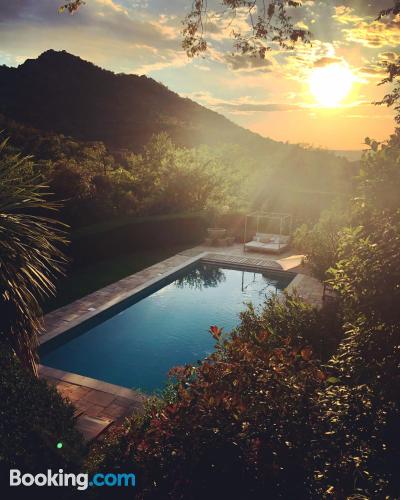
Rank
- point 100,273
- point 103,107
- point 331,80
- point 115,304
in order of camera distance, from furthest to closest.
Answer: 1. point 103,107
2. point 100,273
3. point 115,304
4. point 331,80

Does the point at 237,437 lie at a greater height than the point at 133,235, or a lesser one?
lesser

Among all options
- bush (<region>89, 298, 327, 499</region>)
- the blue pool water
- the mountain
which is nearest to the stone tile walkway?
the blue pool water

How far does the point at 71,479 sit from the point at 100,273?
36.9ft

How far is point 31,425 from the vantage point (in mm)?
4059

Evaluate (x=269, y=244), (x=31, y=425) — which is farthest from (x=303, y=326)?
(x=269, y=244)

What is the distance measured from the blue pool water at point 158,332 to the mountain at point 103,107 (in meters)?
43.9

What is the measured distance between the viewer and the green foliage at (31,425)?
378 centimetres

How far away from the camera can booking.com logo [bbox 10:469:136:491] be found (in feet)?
12.2

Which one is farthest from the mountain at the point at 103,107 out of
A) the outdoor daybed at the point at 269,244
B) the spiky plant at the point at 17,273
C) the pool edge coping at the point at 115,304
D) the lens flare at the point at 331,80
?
the lens flare at the point at 331,80

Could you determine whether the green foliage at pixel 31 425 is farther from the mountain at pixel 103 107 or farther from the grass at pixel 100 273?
the mountain at pixel 103 107

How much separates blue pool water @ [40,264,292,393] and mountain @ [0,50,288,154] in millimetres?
43946

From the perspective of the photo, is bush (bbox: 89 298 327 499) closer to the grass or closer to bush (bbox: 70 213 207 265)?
the grass

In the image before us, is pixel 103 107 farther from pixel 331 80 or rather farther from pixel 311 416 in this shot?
pixel 311 416

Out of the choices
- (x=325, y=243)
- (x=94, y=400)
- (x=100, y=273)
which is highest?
(x=325, y=243)
